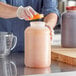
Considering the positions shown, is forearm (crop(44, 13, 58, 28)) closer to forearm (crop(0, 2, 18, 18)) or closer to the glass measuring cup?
forearm (crop(0, 2, 18, 18))

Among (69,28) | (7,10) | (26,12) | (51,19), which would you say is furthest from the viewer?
(51,19)

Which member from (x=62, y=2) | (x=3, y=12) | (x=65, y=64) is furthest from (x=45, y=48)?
(x=62, y=2)

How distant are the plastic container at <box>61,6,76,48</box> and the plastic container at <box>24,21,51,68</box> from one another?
458 millimetres

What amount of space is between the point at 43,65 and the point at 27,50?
9 centimetres

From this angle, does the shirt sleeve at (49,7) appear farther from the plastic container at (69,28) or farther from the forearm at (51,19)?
the plastic container at (69,28)

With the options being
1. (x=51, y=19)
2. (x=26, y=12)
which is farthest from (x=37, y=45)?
(x=51, y=19)

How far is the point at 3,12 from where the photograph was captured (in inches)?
61.7

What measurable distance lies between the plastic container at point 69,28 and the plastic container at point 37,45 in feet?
1.50

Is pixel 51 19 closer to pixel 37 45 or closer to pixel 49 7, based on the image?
pixel 49 7

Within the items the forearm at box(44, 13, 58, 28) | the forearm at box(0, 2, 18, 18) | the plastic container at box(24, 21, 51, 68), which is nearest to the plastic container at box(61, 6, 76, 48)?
the forearm at box(44, 13, 58, 28)

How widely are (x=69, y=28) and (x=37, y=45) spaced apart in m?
0.52

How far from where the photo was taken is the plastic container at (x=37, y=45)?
1.15 meters

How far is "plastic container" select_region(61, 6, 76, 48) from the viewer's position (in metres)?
1.60

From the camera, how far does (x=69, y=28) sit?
1.62 m
